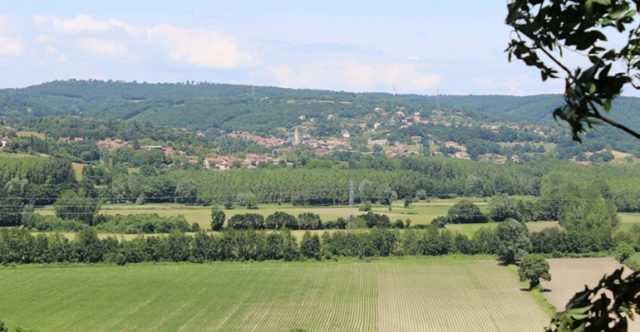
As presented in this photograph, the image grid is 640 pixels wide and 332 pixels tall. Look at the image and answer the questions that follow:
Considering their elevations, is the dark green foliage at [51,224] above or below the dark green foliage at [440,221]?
below

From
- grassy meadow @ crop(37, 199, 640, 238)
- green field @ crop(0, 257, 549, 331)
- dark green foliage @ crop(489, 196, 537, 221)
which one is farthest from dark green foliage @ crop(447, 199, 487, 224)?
green field @ crop(0, 257, 549, 331)

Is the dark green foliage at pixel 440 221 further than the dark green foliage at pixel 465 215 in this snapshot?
No

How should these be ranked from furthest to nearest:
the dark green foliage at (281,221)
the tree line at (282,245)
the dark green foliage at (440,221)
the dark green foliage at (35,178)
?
1. the dark green foliage at (35,178)
2. the dark green foliage at (440,221)
3. the dark green foliage at (281,221)
4. the tree line at (282,245)

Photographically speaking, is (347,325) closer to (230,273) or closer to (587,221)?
(230,273)

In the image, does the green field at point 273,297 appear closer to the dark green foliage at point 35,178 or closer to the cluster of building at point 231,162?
the dark green foliage at point 35,178

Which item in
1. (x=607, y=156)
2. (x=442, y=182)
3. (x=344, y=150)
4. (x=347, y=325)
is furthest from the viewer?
(x=344, y=150)

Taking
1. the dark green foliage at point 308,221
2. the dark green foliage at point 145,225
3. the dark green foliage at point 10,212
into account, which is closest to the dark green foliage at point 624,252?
the dark green foliage at point 308,221

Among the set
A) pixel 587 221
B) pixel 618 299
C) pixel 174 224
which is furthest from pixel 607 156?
pixel 618 299
